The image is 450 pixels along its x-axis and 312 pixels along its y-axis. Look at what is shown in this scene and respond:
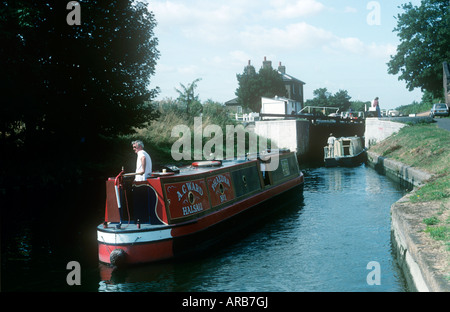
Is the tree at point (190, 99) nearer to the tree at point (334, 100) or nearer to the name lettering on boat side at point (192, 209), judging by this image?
the name lettering on boat side at point (192, 209)

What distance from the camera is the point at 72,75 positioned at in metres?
22.3

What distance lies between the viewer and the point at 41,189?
66.2 feet

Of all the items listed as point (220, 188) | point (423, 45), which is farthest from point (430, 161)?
point (423, 45)

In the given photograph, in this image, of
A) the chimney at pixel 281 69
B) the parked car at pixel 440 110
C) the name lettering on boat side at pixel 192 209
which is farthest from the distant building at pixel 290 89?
the name lettering on boat side at pixel 192 209

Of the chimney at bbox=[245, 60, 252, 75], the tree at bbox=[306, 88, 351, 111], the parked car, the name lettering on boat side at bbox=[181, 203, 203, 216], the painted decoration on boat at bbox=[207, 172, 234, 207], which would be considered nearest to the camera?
the name lettering on boat side at bbox=[181, 203, 203, 216]

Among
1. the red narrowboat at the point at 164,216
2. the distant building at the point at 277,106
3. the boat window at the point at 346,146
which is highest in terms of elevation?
the distant building at the point at 277,106

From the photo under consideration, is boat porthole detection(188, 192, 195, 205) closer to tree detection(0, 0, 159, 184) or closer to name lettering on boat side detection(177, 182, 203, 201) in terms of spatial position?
name lettering on boat side detection(177, 182, 203, 201)

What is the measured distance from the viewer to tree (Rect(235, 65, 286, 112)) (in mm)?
66750

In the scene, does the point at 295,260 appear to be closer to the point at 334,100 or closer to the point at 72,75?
the point at 72,75

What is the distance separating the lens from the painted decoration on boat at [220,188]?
39.4 feet

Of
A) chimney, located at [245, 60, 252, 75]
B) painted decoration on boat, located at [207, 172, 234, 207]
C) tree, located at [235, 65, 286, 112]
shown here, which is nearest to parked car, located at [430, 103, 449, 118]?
tree, located at [235, 65, 286, 112]

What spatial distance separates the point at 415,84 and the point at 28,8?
43.1 metres

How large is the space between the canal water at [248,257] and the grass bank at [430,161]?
130 centimetres

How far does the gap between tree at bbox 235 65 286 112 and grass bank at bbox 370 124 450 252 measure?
34.2 metres
